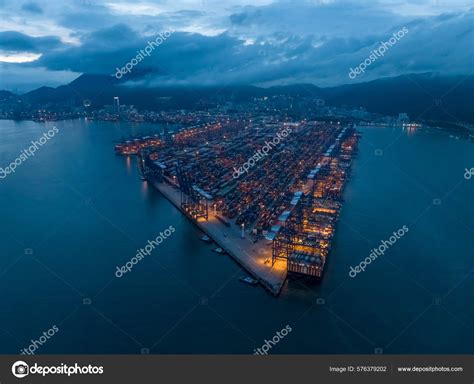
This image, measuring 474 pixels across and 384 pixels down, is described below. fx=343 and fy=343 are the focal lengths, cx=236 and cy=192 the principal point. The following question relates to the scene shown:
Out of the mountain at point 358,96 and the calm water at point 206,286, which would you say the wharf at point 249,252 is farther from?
the mountain at point 358,96

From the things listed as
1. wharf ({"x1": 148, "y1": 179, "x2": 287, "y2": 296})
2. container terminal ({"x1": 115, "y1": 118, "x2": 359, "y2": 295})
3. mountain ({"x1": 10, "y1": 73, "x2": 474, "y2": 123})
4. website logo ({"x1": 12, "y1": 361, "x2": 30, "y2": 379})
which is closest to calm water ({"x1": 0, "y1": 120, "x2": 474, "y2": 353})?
wharf ({"x1": 148, "y1": 179, "x2": 287, "y2": 296})

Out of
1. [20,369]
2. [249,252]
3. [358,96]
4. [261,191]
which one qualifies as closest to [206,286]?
[249,252]

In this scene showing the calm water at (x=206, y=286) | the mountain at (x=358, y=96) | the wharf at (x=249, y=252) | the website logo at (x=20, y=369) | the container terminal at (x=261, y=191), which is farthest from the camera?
the mountain at (x=358, y=96)

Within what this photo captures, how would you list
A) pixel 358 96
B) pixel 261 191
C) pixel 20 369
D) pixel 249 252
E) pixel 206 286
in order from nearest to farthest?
pixel 20 369 < pixel 206 286 < pixel 249 252 < pixel 261 191 < pixel 358 96

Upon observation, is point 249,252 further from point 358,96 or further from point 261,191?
point 358,96

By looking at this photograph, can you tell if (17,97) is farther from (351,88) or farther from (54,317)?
(54,317)

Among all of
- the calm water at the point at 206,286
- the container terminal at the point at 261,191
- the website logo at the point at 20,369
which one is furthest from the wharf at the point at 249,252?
the website logo at the point at 20,369

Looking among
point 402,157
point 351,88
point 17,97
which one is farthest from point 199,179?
point 17,97

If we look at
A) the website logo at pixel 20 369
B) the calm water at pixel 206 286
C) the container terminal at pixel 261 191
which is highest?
the website logo at pixel 20 369
